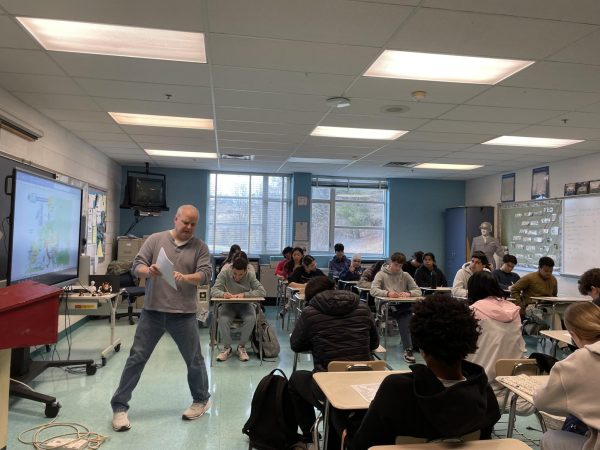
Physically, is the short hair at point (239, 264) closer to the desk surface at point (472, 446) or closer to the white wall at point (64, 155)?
the white wall at point (64, 155)

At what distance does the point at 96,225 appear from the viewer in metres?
6.75

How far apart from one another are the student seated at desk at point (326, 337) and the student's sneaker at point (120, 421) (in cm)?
125

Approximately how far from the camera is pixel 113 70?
3410mm

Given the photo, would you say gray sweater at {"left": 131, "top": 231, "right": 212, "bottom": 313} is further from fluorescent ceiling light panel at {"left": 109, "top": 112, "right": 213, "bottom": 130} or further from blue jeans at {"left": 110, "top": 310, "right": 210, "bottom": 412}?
fluorescent ceiling light panel at {"left": 109, "top": 112, "right": 213, "bottom": 130}

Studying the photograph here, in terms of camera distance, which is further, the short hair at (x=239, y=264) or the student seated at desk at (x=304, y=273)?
the student seated at desk at (x=304, y=273)

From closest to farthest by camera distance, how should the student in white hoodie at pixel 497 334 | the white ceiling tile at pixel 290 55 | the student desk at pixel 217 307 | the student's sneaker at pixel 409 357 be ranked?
the student in white hoodie at pixel 497 334, the white ceiling tile at pixel 290 55, the student desk at pixel 217 307, the student's sneaker at pixel 409 357

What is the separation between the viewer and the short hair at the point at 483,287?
2.93m

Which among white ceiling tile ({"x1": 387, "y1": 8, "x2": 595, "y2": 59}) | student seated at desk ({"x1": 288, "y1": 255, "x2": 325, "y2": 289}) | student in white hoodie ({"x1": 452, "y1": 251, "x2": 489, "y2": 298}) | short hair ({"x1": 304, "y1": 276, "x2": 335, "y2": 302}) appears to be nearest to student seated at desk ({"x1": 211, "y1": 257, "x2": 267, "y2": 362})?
student seated at desk ({"x1": 288, "y1": 255, "x2": 325, "y2": 289})

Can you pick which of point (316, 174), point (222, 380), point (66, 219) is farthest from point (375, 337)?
point (316, 174)

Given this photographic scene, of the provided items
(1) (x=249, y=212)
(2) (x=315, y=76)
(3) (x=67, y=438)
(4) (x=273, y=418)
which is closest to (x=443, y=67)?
(2) (x=315, y=76)

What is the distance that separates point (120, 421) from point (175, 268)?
110 cm

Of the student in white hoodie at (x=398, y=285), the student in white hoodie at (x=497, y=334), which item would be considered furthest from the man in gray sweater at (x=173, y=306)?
the student in white hoodie at (x=398, y=285)

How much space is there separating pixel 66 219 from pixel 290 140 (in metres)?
3.07

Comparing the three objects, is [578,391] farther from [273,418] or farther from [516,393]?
[273,418]
